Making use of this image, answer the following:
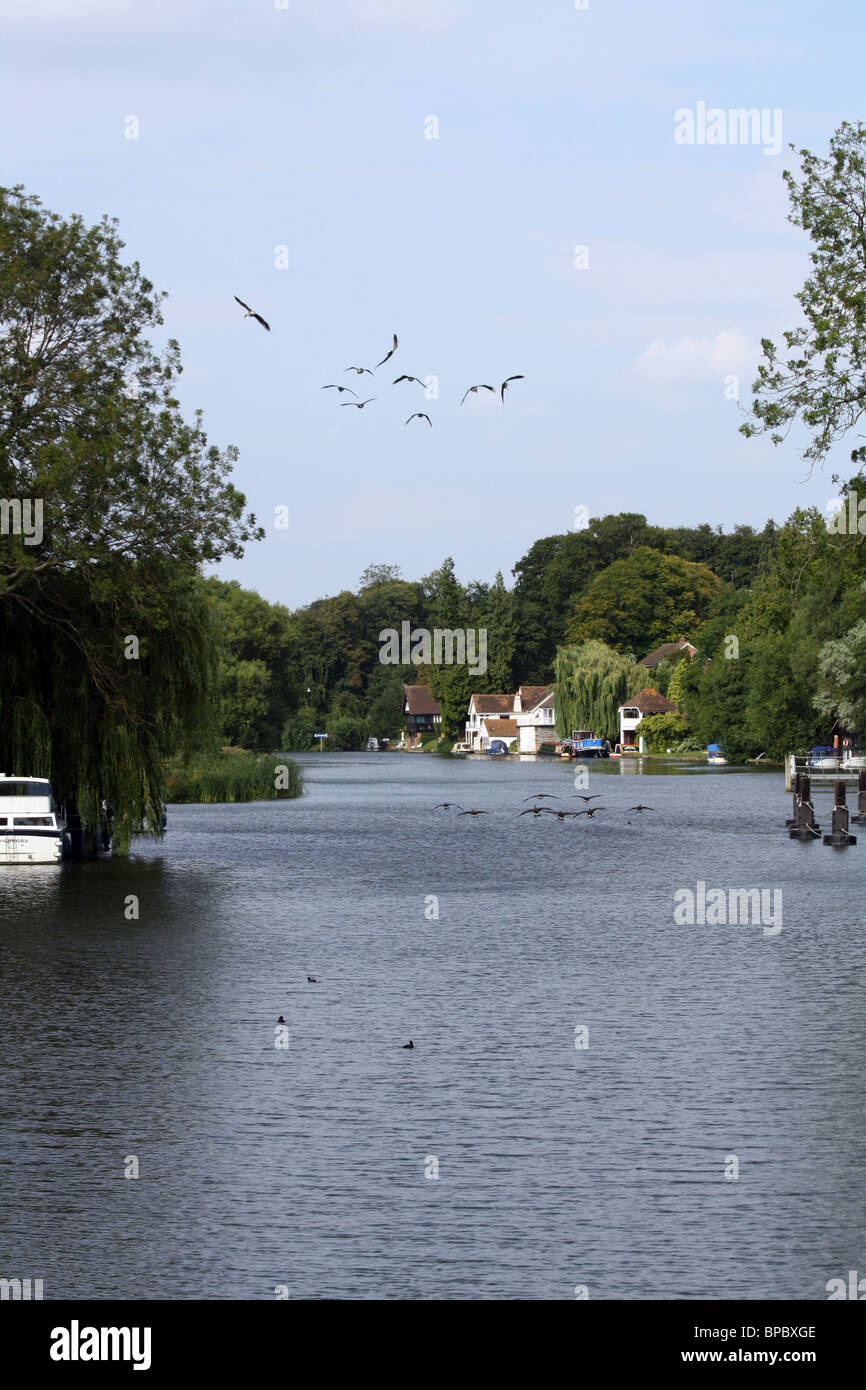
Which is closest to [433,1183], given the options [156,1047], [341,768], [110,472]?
[156,1047]

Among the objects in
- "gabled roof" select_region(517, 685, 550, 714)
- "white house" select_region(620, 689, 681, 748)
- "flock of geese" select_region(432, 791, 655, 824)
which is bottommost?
"flock of geese" select_region(432, 791, 655, 824)

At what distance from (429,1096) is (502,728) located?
159 m

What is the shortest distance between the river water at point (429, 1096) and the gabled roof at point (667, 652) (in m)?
123

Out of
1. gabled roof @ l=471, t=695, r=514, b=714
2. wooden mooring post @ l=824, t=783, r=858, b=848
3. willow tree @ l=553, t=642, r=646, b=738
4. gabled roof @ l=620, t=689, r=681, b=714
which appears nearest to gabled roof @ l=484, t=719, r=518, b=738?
gabled roof @ l=471, t=695, r=514, b=714

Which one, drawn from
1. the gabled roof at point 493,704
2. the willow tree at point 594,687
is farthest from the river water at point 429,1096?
the gabled roof at point 493,704

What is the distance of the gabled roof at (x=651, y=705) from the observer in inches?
5556

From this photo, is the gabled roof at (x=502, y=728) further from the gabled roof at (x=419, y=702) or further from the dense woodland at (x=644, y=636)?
the gabled roof at (x=419, y=702)

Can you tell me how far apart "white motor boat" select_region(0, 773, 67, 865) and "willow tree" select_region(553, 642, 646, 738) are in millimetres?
107194

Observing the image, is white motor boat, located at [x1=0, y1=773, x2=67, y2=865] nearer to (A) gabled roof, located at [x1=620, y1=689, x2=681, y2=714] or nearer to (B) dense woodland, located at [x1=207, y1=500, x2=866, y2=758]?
(B) dense woodland, located at [x1=207, y1=500, x2=866, y2=758]

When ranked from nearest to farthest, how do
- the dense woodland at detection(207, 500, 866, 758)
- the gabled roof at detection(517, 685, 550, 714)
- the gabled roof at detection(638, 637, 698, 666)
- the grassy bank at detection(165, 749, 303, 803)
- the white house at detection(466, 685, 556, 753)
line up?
the grassy bank at detection(165, 749, 303, 803) < the dense woodland at detection(207, 500, 866, 758) < the gabled roof at detection(638, 637, 698, 666) < the gabled roof at detection(517, 685, 550, 714) < the white house at detection(466, 685, 556, 753)

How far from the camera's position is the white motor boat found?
114 feet
